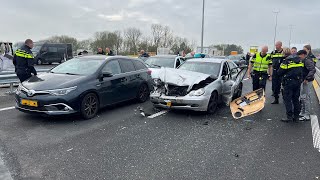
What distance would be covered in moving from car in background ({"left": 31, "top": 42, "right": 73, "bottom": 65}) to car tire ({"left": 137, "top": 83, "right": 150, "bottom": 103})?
21482mm

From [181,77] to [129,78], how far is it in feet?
5.22

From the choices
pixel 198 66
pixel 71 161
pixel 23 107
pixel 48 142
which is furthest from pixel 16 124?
pixel 198 66

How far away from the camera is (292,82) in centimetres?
688

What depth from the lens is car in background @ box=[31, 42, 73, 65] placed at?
91.3 ft

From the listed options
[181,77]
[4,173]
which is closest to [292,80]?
Answer: [181,77]

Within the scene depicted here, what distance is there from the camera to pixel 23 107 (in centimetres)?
635

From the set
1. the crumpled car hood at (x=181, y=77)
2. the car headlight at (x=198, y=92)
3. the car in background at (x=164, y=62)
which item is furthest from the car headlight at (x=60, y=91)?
the car in background at (x=164, y=62)

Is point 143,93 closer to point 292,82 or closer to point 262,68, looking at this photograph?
point 262,68

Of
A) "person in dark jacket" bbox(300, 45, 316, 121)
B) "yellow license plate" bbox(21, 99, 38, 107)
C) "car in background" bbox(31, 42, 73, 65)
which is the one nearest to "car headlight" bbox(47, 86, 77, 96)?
"yellow license plate" bbox(21, 99, 38, 107)

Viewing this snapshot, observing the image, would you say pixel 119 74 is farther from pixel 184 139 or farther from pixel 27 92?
pixel 184 139

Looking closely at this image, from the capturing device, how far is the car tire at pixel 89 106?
21.6 feet

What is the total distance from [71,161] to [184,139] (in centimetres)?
222

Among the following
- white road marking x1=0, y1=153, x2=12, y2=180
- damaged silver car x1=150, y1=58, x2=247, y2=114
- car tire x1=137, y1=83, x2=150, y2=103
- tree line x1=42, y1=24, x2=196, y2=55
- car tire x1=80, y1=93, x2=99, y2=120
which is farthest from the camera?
tree line x1=42, y1=24, x2=196, y2=55

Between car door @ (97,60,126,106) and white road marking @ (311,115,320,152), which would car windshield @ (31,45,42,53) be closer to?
car door @ (97,60,126,106)
